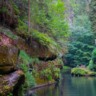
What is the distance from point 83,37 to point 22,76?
45492 mm

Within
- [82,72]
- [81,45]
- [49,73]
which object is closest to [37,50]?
[49,73]

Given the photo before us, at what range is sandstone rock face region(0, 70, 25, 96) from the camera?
12836 millimetres

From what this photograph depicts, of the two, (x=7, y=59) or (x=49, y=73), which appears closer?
(x=7, y=59)

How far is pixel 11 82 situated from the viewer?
13203mm

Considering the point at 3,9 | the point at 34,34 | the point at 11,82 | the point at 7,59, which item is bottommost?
the point at 11,82

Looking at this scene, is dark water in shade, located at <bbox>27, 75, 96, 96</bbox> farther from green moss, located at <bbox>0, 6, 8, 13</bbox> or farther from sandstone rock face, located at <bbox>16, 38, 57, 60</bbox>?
green moss, located at <bbox>0, 6, 8, 13</bbox>

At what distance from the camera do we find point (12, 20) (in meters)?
21.1

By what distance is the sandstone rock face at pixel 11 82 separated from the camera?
12836 mm

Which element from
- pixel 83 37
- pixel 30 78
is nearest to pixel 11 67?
pixel 30 78

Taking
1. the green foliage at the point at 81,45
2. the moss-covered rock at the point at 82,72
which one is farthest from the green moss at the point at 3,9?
the green foliage at the point at 81,45

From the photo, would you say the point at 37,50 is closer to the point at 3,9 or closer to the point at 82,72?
the point at 3,9

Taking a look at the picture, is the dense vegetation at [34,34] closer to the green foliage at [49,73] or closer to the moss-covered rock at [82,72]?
the green foliage at [49,73]

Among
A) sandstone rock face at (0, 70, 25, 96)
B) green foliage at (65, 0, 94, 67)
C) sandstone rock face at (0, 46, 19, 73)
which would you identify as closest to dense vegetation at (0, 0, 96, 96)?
sandstone rock face at (0, 46, 19, 73)

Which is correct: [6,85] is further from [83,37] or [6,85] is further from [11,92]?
[83,37]
